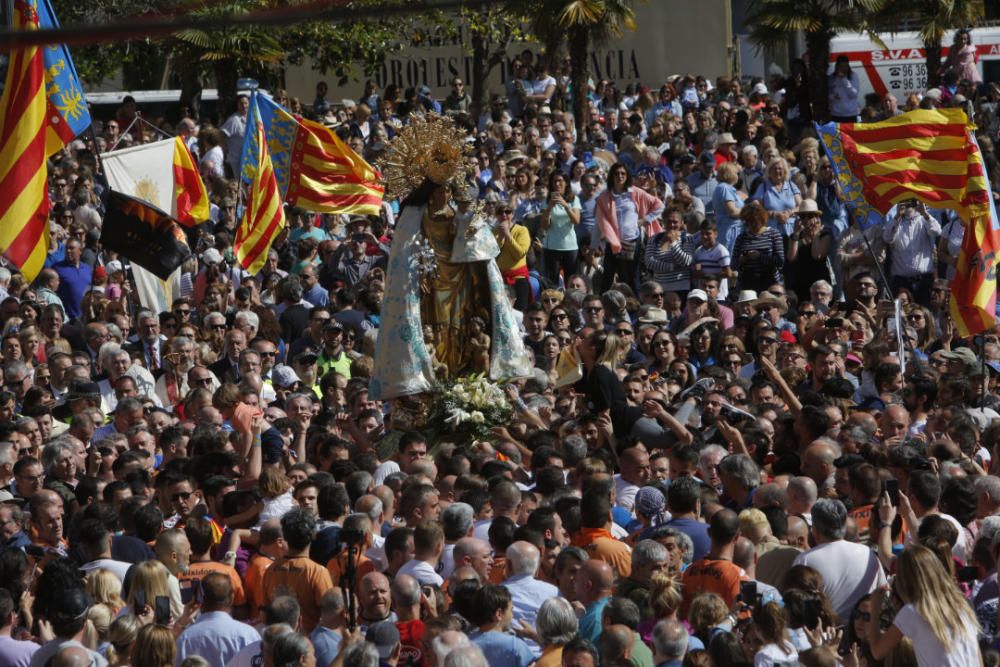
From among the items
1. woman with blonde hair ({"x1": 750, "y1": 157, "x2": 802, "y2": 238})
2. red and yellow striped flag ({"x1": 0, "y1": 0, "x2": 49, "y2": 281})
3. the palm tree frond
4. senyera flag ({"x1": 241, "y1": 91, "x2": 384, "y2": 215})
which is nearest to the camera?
red and yellow striped flag ({"x1": 0, "y1": 0, "x2": 49, "y2": 281})

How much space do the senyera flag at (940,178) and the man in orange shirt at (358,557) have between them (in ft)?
19.9

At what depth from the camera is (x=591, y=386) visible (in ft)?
40.4

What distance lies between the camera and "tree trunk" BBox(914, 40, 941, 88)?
26219mm

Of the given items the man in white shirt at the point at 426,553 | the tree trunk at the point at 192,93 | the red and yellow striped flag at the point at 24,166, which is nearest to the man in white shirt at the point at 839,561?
the man in white shirt at the point at 426,553

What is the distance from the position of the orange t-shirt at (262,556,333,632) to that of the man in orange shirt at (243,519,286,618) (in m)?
0.24

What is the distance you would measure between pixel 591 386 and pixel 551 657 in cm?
526

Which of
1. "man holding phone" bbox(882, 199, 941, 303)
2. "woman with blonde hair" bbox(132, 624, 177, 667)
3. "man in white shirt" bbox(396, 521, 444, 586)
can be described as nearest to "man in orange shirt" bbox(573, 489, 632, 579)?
"man in white shirt" bbox(396, 521, 444, 586)

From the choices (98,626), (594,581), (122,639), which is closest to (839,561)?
(594,581)

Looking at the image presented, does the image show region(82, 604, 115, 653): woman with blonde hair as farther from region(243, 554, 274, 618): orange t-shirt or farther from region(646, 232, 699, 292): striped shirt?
region(646, 232, 699, 292): striped shirt

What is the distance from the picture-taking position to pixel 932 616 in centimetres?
662

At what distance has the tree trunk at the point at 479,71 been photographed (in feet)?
95.4

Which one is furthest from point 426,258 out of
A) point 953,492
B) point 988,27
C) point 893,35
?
point 988,27

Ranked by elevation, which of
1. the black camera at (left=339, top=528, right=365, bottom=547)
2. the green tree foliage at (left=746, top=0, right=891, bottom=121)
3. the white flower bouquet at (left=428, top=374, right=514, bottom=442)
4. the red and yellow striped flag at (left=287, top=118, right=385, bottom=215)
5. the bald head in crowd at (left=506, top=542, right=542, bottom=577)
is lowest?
the white flower bouquet at (left=428, top=374, right=514, bottom=442)

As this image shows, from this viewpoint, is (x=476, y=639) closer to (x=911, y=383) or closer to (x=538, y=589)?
(x=538, y=589)
